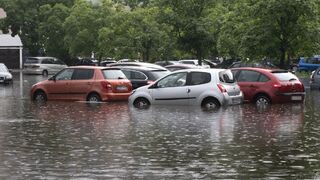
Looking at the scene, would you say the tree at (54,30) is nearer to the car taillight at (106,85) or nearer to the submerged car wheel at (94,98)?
the submerged car wheel at (94,98)

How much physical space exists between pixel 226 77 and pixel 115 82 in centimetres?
444

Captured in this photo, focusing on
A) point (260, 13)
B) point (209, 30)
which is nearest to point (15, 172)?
point (260, 13)

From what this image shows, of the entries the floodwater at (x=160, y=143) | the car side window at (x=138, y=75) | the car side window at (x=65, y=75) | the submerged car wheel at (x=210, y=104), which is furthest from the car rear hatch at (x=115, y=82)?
the submerged car wheel at (x=210, y=104)

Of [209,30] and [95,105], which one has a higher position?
[209,30]

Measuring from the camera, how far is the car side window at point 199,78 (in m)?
21.3

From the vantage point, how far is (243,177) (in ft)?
31.0

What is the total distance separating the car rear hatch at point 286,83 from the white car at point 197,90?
1.80 m

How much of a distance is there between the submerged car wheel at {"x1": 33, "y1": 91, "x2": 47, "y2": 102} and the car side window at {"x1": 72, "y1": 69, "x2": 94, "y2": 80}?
1631 millimetres

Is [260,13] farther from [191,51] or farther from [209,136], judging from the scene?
[209,136]

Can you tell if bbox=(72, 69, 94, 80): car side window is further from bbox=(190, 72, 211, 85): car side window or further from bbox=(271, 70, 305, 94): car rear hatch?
bbox=(271, 70, 305, 94): car rear hatch

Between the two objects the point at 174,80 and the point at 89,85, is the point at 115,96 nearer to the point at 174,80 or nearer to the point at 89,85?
the point at 89,85

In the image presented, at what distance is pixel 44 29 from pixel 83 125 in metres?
51.1

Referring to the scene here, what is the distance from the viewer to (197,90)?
21.4 metres

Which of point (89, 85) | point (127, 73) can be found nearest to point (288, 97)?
point (89, 85)
